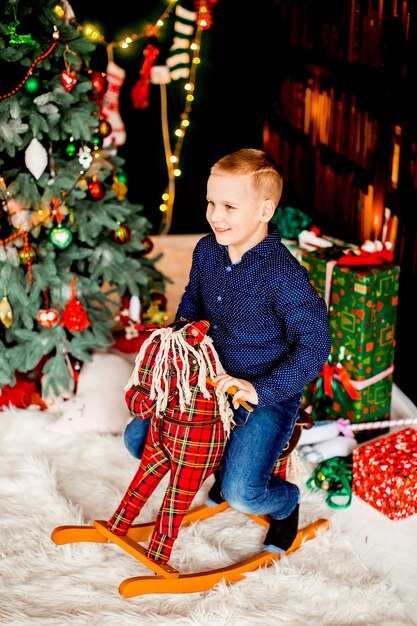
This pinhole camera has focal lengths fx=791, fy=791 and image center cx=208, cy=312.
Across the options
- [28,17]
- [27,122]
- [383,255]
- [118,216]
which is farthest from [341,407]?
[28,17]

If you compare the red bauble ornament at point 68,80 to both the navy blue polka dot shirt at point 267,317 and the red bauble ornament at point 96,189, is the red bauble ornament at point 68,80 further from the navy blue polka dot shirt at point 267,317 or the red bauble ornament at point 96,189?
the navy blue polka dot shirt at point 267,317

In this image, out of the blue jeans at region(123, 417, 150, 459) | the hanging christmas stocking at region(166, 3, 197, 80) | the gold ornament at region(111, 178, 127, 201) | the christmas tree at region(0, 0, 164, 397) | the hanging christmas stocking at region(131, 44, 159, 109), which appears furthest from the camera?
the hanging christmas stocking at region(166, 3, 197, 80)

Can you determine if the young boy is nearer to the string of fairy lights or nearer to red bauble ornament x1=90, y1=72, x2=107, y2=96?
red bauble ornament x1=90, y1=72, x2=107, y2=96

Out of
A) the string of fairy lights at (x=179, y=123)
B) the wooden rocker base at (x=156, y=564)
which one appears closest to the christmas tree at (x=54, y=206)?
the wooden rocker base at (x=156, y=564)

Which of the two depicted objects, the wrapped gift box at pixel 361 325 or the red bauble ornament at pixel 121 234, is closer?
the wrapped gift box at pixel 361 325

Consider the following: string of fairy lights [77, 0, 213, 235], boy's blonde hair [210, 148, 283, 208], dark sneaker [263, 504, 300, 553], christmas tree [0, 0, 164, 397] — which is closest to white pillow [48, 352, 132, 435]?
christmas tree [0, 0, 164, 397]

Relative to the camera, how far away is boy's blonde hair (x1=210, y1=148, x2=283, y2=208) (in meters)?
1.90

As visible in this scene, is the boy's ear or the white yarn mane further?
the boy's ear

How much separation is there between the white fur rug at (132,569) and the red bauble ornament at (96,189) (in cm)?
91

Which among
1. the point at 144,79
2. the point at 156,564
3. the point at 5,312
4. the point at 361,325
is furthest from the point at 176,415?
the point at 144,79

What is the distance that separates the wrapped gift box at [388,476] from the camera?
235cm

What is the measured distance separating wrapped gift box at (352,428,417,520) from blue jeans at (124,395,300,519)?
457 millimetres

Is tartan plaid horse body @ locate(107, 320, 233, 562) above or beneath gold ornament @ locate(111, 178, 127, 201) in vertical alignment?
beneath

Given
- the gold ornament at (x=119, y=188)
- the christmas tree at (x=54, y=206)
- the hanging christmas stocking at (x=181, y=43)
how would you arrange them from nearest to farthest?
1. the christmas tree at (x=54, y=206)
2. the gold ornament at (x=119, y=188)
3. the hanging christmas stocking at (x=181, y=43)
